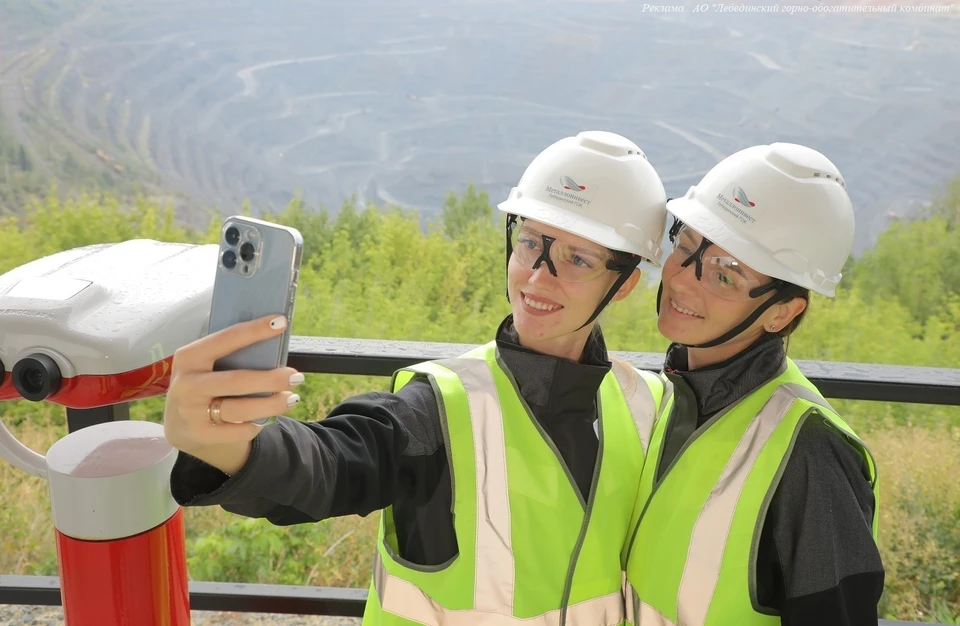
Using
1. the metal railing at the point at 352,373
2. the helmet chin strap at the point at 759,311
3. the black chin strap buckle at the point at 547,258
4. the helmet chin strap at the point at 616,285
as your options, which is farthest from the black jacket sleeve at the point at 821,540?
the metal railing at the point at 352,373

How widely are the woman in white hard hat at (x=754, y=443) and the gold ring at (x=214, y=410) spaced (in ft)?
2.80

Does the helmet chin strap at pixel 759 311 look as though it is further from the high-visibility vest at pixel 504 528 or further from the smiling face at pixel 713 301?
the high-visibility vest at pixel 504 528

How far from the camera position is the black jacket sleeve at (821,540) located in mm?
1257

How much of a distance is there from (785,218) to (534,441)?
61 cm

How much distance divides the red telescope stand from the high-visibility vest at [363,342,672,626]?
43cm

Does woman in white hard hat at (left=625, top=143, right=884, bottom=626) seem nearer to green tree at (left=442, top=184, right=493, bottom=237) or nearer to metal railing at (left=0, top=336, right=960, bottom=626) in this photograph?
metal railing at (left=0, top=336, right=960, bottom=626)

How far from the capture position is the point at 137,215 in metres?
3.71

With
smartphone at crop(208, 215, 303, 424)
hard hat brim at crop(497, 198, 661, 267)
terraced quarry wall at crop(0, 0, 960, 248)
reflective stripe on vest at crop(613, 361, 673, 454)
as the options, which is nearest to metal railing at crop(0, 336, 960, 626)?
reflective stripe on vest at crop(613, 361, 673, 454)

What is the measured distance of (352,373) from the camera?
217 cm

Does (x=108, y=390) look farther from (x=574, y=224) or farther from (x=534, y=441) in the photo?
(x=574, y=224)

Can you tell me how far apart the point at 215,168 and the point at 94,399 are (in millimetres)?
3017

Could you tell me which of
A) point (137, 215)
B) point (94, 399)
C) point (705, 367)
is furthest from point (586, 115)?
point (94, 399)

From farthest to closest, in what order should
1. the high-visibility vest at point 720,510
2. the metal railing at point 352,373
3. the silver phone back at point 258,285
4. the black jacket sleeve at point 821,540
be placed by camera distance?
1. the metal railing at point 352,373
2. the high-visibility vest at point 720,510
3. the black jacket sleeve at point 821,540
4. the silver phone back at point 258,285

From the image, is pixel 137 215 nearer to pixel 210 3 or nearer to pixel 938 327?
pixel 210 3
